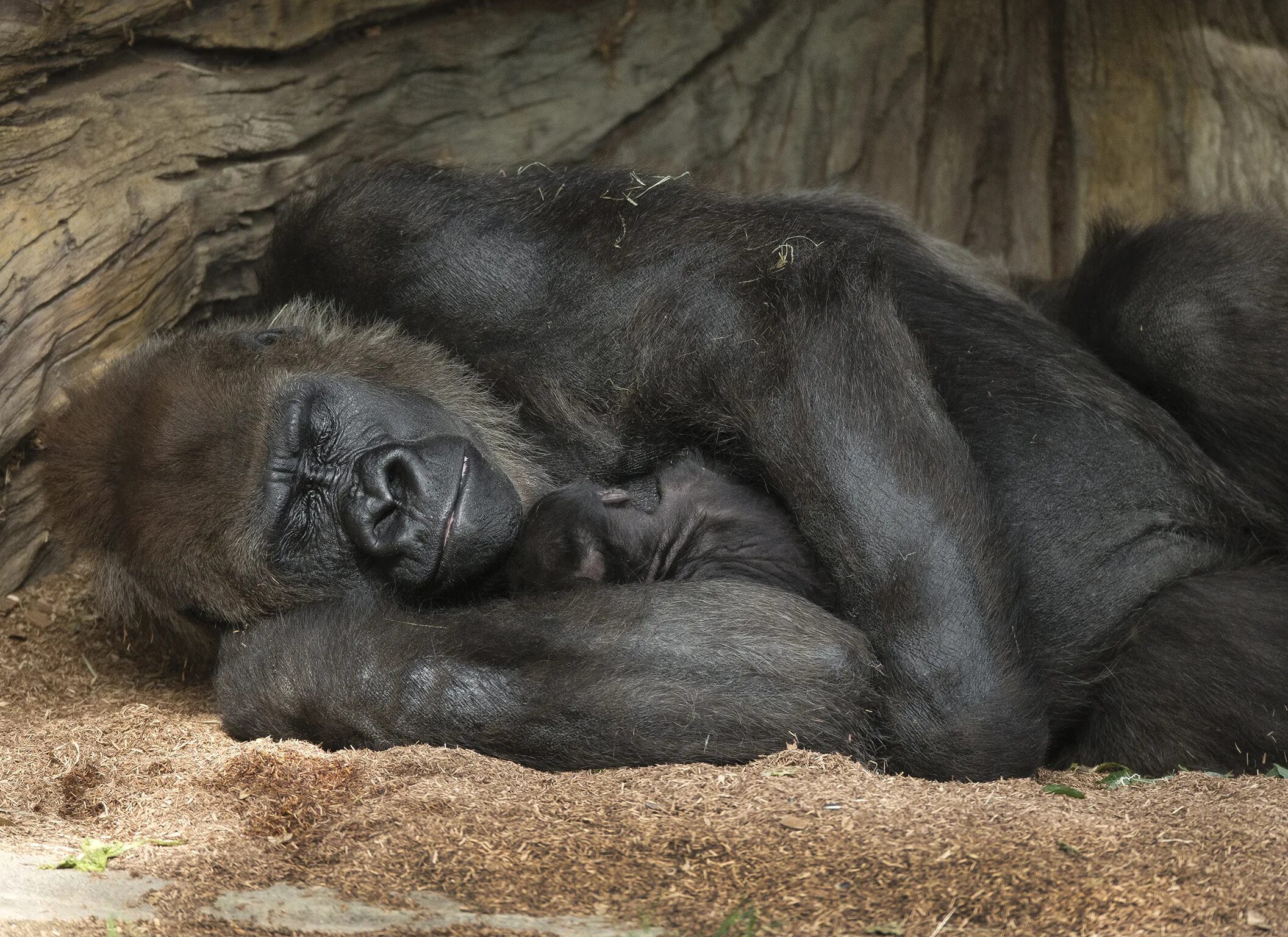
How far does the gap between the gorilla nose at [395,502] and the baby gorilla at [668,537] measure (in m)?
0.29

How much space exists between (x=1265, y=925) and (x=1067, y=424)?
2.04 m

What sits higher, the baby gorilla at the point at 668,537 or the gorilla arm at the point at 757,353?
the gorilla arm at the point at 757,353

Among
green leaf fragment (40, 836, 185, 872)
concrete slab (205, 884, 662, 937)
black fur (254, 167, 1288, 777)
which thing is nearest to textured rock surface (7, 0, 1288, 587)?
black fur (254, 167, 1288, 777)

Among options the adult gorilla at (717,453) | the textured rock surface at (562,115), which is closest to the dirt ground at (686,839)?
the adult gorilla at (717,453)

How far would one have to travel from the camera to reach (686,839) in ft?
8.60

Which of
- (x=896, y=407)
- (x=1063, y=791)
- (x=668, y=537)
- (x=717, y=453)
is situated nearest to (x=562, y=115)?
(x=717, y=453)

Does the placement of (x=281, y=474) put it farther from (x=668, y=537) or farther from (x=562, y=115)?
(x=562, y=115)

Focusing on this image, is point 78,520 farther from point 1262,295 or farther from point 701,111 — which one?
point 1262,295

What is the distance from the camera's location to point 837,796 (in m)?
2.82

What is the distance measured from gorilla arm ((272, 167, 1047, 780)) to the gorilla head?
23 centimetres

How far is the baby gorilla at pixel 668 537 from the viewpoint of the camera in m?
3.76

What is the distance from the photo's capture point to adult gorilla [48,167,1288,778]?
3.36m

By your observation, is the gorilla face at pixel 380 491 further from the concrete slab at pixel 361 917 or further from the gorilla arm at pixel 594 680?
the concrete slab at pixel 361 917

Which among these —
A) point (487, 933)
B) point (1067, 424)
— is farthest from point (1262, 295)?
point (487, 933)
